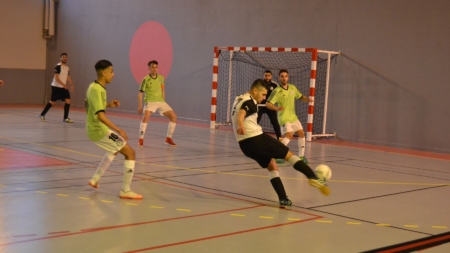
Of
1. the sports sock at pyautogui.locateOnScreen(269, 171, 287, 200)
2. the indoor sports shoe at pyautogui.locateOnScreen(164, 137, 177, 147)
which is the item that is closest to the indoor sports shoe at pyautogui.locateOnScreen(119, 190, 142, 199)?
the sports sock at pyautogui.locateOnScreen(269, 171, 287, 200)

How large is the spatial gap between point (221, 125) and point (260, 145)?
11.5 meters

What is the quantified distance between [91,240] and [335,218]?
9.86ft

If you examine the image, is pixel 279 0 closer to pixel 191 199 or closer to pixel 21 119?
pixel 21 119

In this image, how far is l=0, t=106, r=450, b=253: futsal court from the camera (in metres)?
6.13

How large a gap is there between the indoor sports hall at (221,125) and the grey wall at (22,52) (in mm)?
55

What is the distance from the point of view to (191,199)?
8.24 meters

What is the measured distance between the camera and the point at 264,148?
7855mm

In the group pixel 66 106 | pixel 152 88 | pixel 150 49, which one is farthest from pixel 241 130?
pixel 150 49

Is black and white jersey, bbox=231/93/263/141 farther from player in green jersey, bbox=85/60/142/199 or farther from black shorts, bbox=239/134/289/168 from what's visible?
player in green jersey, bbox=85/60/142/199

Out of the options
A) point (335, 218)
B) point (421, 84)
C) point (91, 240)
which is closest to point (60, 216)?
point (91, 240)

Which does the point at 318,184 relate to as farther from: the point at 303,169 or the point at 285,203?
the point at 285,203

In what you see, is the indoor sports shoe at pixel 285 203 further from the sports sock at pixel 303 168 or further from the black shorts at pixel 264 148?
the black shorts at pixel 264 148

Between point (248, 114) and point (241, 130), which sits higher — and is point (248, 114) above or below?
above

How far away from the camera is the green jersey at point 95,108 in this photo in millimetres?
8073
